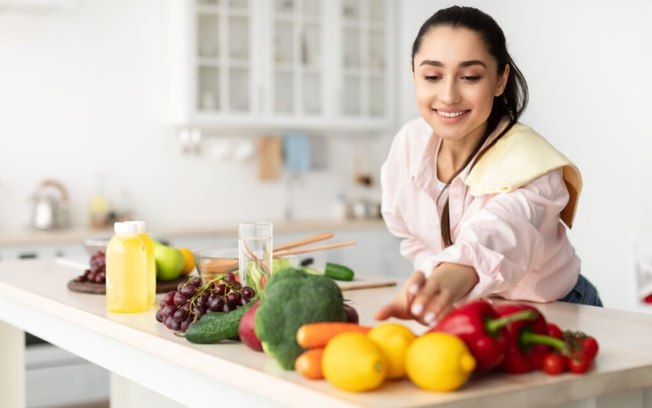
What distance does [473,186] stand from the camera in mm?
1802

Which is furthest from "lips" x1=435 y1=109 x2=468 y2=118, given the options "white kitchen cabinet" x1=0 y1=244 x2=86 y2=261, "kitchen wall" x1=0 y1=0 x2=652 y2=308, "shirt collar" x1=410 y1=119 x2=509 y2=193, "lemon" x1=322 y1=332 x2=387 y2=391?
"white kitchen cabinet" x1=0 y1=244 x2=86 y2=261

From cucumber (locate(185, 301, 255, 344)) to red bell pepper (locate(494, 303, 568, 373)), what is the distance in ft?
1.47

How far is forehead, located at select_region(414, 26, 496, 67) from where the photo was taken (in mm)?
1737

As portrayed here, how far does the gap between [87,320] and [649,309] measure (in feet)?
Answer: 8.10

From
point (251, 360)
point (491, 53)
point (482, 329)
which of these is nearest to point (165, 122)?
point (491, 53)

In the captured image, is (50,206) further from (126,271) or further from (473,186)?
(473,186)

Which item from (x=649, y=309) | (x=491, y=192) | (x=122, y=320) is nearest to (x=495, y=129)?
(x=491, y=192)

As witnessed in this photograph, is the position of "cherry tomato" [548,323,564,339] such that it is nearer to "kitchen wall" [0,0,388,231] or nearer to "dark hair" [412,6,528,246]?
"dark hair" [412,6,528,246]

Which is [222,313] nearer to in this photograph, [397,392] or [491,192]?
[397,392]

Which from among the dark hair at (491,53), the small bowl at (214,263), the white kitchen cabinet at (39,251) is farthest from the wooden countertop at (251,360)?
the white kitchen cabinet at (39,251)

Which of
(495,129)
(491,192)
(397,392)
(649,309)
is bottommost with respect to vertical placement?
(649,309)

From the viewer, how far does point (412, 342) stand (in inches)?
46.5

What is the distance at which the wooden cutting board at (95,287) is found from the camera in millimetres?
2096

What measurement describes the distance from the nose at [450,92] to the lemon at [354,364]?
0.71m
